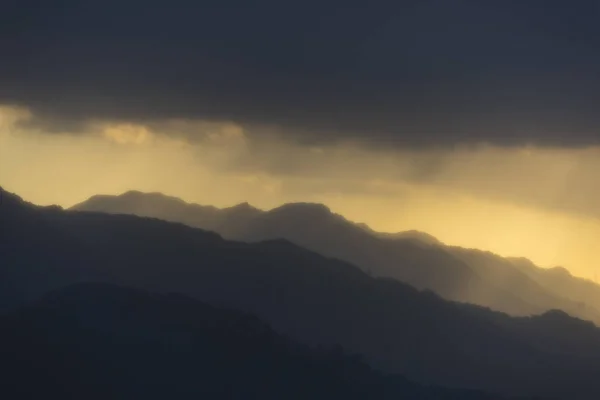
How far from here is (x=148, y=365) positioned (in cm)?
18412

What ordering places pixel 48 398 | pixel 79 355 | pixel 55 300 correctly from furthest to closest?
1. pixel 55 300
2. pixel 79 355
3. pixel 48 398

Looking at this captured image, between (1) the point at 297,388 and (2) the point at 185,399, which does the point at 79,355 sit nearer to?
(2) the point at 185,399

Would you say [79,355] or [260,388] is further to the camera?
[260,388]

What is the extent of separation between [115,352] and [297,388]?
1194 inches

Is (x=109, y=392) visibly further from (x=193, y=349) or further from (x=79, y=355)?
(x=193, y=349)

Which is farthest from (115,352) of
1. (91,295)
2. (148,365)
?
(91,295)

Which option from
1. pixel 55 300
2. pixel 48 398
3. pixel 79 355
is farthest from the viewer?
pixel 55 300

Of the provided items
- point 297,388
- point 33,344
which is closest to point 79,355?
point 33,344

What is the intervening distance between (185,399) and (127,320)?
65.8 ft

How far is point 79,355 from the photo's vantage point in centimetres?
17850

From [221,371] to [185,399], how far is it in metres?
13.0

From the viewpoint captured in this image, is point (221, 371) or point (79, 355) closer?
point (79, 355)

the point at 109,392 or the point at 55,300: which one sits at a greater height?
the point at 55,300

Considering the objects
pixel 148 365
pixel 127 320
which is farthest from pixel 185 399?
pixel 127 320
